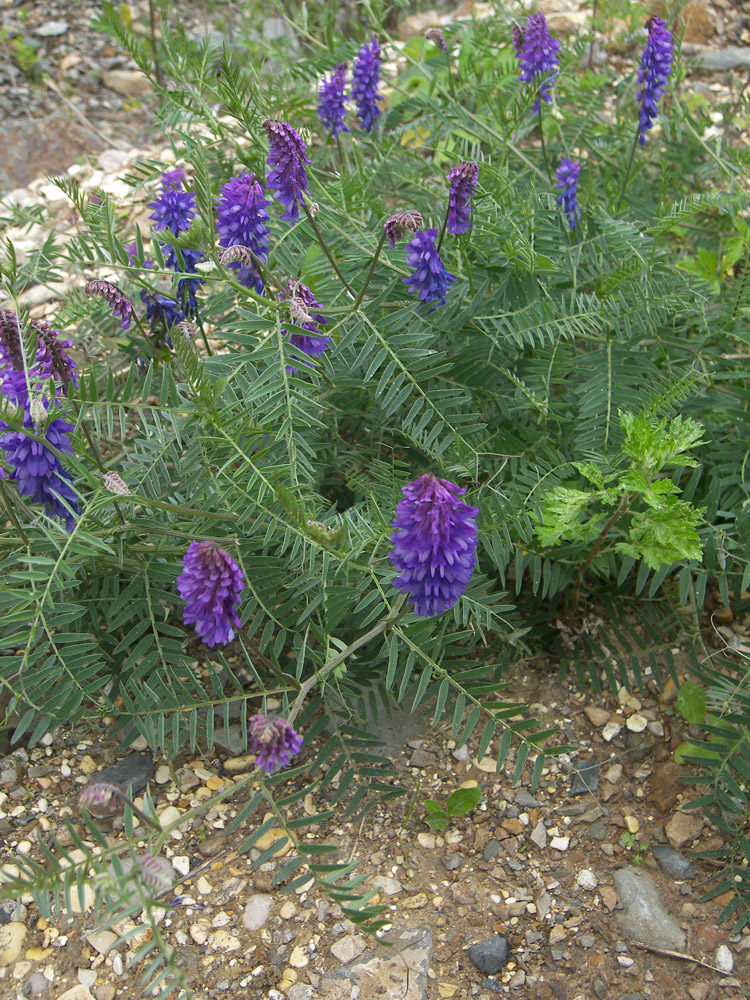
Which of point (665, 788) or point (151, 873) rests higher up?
point (151, 873)

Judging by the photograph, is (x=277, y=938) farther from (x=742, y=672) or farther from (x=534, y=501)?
(x=742, y=672)

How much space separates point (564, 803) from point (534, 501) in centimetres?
70

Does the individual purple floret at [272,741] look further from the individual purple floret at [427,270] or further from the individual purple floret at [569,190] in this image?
Answer: the individual purple floret at [569,190]

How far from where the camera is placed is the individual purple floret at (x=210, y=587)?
1.63 meters

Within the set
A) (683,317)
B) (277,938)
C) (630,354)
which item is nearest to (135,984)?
(277,938)

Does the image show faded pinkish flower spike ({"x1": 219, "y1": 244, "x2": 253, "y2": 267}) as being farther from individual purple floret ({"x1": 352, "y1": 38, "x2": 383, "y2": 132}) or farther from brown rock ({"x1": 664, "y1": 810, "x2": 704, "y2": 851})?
brown rock ({"x1": 664, "y1": 810, "x2": 704, "y2": 851})

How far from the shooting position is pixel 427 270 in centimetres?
210

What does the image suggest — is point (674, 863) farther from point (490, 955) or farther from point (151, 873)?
point (151, 873)

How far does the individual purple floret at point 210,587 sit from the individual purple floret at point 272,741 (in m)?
0.19

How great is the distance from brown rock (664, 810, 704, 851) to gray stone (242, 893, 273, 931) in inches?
35.0

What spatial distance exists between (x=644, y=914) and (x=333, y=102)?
2301 millimetres

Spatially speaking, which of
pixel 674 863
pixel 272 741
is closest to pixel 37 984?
pixel 272 741

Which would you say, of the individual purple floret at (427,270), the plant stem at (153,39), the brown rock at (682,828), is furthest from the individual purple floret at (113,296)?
the plant stem at (153,39)

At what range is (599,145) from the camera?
3.25 metres
